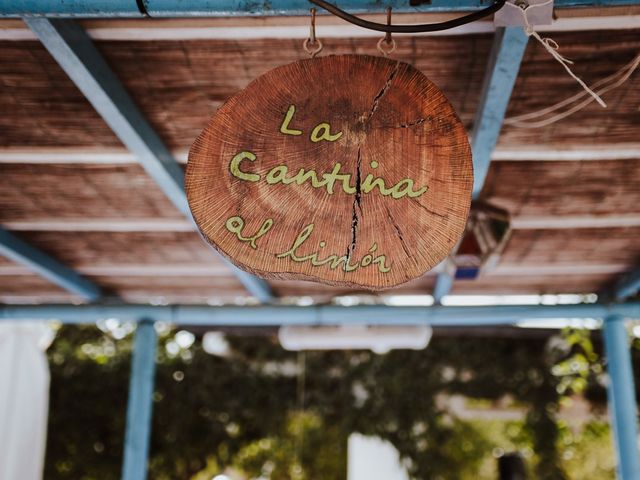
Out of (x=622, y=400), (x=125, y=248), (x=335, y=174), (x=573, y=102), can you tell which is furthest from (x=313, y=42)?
(x=622, y=400)

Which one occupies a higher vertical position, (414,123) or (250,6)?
(250,6)

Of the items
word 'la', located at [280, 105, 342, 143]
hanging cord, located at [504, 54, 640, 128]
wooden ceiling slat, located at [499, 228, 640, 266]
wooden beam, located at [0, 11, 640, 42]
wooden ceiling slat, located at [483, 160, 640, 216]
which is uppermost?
wooden beam, located at [0, 11, 640, 42]

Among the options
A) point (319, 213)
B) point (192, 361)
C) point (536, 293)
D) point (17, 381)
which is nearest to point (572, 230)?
point (536, 293)

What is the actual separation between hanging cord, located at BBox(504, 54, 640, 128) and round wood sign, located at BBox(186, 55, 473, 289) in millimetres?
1038

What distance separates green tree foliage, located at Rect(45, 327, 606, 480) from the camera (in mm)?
6242

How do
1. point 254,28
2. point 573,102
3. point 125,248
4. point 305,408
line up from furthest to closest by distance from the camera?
point 305,408
point 125,248
point 573,102
point 254,28

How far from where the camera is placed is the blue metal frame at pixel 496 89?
1849 mm

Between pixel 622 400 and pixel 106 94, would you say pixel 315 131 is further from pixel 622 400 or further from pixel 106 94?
pixel 622 400

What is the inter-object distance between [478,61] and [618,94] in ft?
1.74

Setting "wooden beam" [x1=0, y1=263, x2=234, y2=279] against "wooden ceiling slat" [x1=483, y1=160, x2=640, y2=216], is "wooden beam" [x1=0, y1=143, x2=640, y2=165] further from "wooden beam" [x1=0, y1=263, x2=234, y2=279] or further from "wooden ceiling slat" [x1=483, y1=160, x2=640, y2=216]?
"wooden beam" [x1=0, y1=263, x2=234, y2=279]

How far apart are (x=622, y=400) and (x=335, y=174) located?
3.22 m

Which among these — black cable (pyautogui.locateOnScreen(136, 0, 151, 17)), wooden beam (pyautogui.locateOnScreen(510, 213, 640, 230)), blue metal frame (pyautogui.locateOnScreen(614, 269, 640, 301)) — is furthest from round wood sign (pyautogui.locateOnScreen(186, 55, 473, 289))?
blue metal frame (pyautogui.locateOnScreen(614, 269, 640, 301))

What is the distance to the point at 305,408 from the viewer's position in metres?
6.45

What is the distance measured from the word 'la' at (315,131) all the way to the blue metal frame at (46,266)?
266cm
